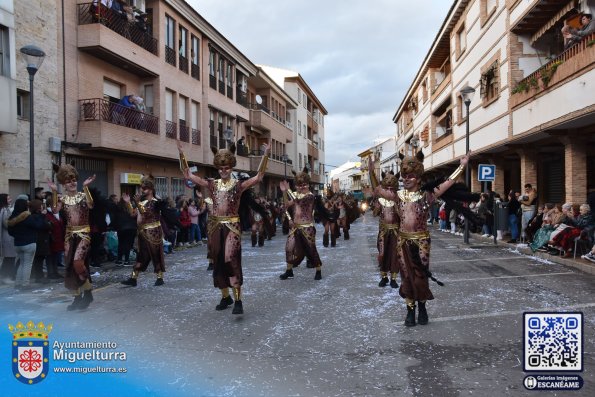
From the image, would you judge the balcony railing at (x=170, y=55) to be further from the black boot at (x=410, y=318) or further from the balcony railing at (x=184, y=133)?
the black boot at (x=410, y=318)

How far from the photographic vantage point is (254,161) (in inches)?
1340

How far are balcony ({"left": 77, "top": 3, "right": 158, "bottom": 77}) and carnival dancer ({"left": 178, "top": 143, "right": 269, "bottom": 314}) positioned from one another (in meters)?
11.2

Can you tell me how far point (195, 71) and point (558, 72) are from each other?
17.0 m

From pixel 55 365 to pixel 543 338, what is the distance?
3.93 meters

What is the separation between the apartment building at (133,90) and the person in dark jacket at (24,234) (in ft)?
15.2

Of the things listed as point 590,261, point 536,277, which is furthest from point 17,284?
point 590,261

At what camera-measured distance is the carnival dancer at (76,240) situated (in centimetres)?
718

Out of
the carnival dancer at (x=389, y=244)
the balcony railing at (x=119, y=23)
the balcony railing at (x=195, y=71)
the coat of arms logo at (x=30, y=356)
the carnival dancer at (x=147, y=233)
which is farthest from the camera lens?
the balcony railing at (x=195, y=71)

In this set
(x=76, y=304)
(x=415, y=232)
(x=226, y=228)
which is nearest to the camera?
(x=415, y=232)

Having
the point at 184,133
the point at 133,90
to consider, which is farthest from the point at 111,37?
the point at 184,133

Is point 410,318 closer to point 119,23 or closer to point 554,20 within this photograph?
point 554,20

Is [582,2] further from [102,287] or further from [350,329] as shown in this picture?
[102,287]

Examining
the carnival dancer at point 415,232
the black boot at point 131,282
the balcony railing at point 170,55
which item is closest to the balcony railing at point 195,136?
the balcony railing at point 170,55

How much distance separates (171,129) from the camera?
2208 cm
